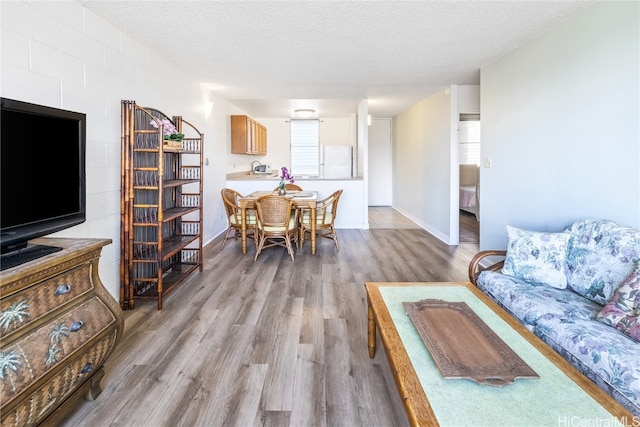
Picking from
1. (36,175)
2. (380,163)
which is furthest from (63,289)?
(380,163)

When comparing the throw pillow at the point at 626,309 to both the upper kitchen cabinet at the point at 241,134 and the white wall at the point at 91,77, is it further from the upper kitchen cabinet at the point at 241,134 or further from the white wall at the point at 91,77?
the upper kitchen cabinet at the point at 241,134

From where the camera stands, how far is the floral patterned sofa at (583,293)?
1.53 m

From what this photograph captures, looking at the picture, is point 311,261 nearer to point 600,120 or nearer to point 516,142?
point 516,142

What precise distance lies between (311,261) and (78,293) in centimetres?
299

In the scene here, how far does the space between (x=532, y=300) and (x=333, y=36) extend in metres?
2.52

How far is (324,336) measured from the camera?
8.18 feet

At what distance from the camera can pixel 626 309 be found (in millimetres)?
1770

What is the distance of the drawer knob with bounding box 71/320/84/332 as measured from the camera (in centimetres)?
155

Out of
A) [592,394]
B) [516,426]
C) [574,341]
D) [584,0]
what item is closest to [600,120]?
[584,0]

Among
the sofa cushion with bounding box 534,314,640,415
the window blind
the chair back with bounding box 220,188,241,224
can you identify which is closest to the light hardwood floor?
the sofa cushion with bounding box 534,314,640,415

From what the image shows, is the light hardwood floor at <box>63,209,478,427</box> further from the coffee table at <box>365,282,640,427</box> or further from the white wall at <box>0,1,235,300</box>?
the white wall at <box>0,1,235,300</box>

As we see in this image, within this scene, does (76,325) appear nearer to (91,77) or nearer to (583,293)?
(91,77)

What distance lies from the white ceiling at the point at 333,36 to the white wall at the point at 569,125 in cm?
22

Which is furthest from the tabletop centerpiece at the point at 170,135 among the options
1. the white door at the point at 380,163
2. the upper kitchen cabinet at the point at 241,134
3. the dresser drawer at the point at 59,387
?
the white door at the point at 380,163
